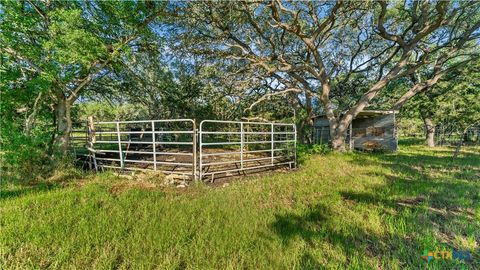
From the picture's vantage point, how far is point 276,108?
15.6 meters

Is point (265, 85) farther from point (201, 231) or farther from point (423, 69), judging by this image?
point (423, 69)

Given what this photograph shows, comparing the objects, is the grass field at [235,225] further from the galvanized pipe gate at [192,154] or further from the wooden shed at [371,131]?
the wooden shed at [371,131]

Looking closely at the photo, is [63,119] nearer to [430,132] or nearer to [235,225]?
[235,225]

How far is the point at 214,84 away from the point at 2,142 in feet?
30.6

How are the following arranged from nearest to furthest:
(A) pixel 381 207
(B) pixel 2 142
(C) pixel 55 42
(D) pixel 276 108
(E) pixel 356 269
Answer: (E) pixel 356 269 < (A) pixel 381 207 < (B) pixel 2 142 < (C) pixel 55 42 < (D) pixel 276 108

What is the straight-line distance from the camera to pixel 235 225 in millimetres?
3004

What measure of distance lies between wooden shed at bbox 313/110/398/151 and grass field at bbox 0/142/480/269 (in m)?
9.61

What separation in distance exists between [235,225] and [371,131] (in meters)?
15.1

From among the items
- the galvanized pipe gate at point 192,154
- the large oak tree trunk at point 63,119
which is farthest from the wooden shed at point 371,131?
the large oak tree trunk at point 63,119

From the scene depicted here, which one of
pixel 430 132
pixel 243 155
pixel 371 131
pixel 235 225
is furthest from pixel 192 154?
pixel 430 132

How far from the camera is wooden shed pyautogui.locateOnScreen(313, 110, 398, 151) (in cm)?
1352

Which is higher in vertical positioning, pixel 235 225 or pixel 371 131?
pixel 371 131

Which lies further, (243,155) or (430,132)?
(430,132)

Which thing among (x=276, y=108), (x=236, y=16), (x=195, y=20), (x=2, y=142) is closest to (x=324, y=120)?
(x=276, y=108)
